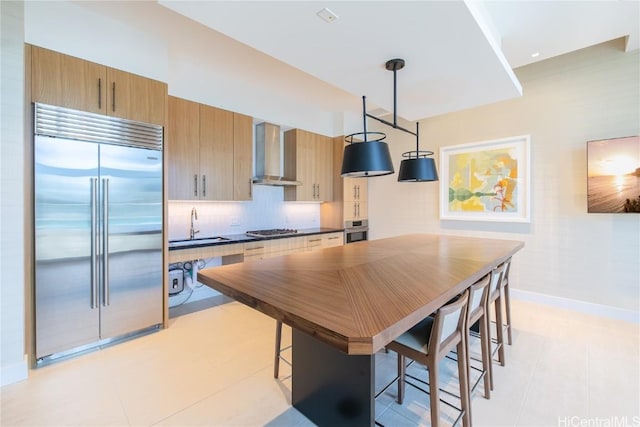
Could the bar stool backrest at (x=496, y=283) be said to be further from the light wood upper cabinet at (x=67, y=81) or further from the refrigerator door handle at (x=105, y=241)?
the light wood upper cabinet at (x=67, y=81)

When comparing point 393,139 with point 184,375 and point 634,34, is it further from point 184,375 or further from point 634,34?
point 184,375

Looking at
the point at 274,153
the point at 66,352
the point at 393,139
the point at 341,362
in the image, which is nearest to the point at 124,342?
the point at 66,352

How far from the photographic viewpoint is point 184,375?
212 cm

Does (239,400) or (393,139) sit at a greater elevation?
(393,139)

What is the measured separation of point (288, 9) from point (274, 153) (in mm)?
2631

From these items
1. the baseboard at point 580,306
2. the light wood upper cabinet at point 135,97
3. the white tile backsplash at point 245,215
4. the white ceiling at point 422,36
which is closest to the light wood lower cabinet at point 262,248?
the white tile backsplash at point 245,215

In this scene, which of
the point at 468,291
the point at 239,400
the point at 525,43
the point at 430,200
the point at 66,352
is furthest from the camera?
the point at 430,200

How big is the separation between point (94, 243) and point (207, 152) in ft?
5.02

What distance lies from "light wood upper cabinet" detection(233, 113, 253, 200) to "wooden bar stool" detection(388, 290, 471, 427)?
2.85m

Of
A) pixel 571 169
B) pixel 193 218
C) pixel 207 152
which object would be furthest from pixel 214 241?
pixel 571 169

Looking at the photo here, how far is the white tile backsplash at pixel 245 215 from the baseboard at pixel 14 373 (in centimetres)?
160

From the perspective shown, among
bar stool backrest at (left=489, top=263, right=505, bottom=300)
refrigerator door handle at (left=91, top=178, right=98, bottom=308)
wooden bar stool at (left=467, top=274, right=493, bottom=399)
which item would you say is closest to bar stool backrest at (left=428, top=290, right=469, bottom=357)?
wooden bar stool at (left=467, top=274, right=493, bottom=399)

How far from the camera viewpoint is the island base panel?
56.2 inches

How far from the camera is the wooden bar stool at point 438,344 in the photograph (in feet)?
4.41
